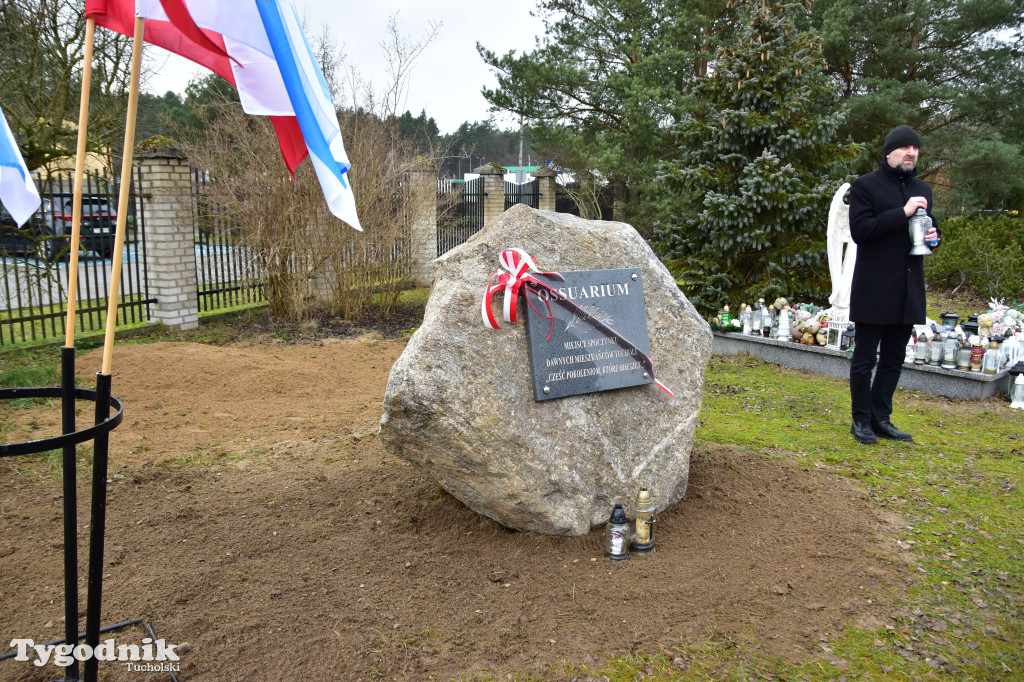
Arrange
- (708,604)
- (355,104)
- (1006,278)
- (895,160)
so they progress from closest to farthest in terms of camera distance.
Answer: (708,604) < (895,160) < (355,104) < (1006,278)

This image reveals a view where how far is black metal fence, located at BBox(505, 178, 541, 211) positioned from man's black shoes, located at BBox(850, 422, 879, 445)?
13.8m

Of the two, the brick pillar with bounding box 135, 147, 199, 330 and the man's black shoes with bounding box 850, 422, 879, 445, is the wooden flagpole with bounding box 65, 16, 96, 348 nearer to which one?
the man's black shoes with bounding box 850, 422, 879, 445

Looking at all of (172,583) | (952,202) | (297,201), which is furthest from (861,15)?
(172,583)

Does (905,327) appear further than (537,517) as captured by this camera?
Yes

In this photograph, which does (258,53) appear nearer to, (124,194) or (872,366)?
(124,194)

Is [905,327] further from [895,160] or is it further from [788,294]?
[788,294]

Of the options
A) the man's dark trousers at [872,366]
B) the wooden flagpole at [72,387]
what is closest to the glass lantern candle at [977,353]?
the man's dark trousers at [872,366]

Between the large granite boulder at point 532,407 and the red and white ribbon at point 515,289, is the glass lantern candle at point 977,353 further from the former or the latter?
the red and white ribbon at point 515,289

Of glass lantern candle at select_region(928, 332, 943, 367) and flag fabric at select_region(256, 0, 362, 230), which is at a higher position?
flag fabric at select_region(256, 0, 362, 230)

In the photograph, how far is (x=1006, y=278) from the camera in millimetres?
12750

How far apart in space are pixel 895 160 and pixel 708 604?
3.34 m

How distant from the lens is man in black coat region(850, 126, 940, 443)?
15.7ft

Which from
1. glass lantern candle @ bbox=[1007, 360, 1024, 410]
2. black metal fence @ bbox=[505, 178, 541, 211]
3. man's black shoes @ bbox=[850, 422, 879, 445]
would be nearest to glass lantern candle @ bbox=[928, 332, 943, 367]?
glass lantern candle @ bbox=[1007, 360, 1024, 410]

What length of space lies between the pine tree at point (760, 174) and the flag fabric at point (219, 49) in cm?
742
